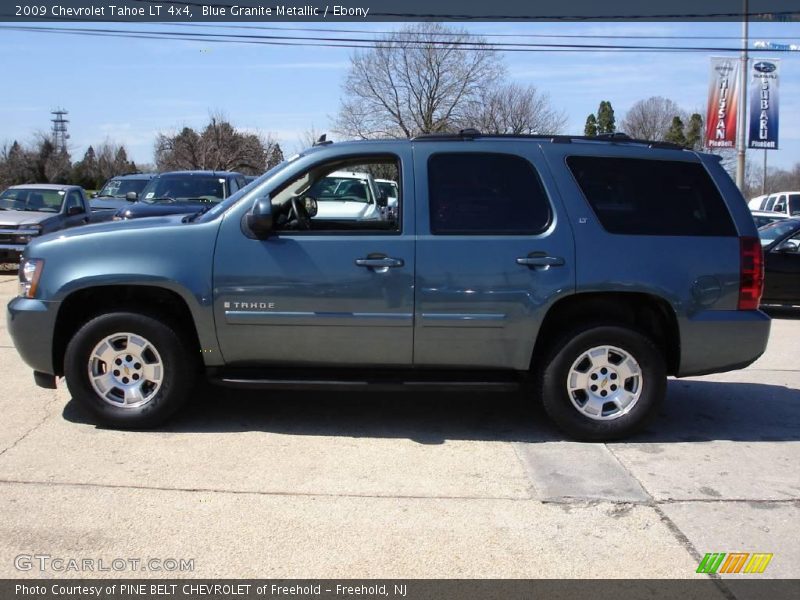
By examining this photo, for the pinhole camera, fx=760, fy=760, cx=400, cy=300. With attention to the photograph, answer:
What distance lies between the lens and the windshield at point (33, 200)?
15680 millimetres

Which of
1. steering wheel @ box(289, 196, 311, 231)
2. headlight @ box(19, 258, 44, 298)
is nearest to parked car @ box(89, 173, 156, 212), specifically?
headlight @ box(19, 258, 44, 298)

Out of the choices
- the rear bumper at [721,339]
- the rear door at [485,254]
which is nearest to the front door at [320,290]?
the rear door at [485,254]

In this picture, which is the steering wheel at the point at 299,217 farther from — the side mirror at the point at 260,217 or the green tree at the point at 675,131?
the green tree at the point at 675,131

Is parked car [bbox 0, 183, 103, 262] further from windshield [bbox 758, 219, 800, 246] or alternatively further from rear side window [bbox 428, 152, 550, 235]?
windshield [bbox 758, 219, 800, 246]

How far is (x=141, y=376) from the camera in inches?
203

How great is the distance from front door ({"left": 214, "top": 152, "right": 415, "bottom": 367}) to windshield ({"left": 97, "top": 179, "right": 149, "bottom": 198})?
51.4 ft

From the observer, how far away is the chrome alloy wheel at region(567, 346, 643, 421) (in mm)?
5137

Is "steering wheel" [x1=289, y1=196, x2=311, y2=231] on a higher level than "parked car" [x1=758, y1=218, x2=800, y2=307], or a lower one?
higher

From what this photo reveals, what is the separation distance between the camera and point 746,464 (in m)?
Result: 4.91

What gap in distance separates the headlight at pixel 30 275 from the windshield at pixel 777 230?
32.8ft

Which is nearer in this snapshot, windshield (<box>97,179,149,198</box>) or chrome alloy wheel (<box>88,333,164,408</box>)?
chrome alloy wheel (<box>88,333,164,408</box>)

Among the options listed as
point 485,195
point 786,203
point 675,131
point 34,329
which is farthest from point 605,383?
point 675,131

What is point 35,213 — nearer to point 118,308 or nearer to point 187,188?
point 187,188
